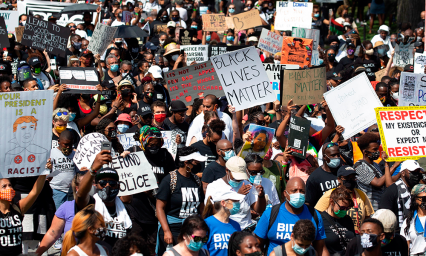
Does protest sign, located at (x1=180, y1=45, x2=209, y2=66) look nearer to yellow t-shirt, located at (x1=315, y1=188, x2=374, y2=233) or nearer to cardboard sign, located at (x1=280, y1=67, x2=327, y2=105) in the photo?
cardboard sign, located at (x1=280, y1=67, x2=327, y2=105)

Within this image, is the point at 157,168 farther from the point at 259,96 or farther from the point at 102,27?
the point at 102,27

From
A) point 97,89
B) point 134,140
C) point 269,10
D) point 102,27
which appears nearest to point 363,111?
point 134,140

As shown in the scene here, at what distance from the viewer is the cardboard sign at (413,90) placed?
9.12 meters

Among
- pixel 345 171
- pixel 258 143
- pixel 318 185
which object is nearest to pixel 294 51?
pixel 258 143

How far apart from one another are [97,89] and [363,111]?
435 centimetres

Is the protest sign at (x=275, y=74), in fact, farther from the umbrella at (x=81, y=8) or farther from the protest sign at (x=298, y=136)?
the umbrella at (x=81, y=8)

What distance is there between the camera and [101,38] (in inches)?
531

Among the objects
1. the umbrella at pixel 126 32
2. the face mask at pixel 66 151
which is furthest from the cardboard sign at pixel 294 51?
the face mask at pixel 66 151

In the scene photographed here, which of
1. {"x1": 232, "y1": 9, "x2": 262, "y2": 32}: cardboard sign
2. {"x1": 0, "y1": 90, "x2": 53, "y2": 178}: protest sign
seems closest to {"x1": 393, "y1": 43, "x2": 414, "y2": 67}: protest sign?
{"x1": 232, "y1": 9, "x2": 262, "y2": 32}: cardboard sign

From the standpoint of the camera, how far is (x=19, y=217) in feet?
17.4

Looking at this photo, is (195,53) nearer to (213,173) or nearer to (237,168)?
(213,173)

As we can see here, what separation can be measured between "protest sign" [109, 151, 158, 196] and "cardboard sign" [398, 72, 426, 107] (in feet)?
15.6

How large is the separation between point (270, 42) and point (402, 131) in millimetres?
7110

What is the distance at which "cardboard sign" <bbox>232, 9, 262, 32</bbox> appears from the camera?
53.0ft
